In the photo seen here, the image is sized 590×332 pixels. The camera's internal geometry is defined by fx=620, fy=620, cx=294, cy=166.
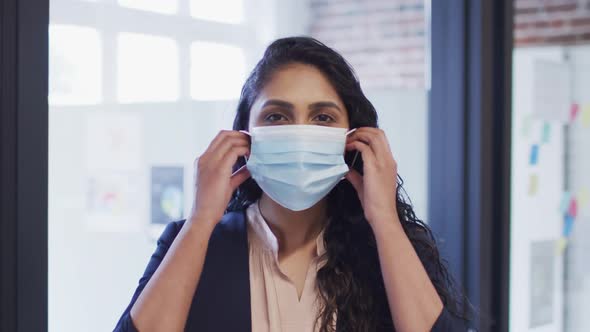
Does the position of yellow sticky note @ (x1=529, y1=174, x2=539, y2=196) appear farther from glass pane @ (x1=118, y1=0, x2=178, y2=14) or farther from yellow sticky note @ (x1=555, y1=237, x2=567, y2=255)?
glass pane @ (x1=118, y1=0, x2=178, y2=14)

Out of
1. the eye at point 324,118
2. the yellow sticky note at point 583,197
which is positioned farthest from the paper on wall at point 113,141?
the yellow sticky note at point 583,197

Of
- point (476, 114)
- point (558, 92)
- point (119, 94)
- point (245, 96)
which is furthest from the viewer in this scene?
point (558, 92)

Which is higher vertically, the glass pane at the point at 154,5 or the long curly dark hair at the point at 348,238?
the glass pane at the point at 154,5

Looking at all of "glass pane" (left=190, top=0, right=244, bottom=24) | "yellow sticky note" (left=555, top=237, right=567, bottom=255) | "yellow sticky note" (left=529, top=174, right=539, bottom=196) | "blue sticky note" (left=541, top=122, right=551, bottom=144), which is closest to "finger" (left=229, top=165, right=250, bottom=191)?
"glass pane" (left=190, top=0, right=244, bottom=24)

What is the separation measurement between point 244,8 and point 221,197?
0.98 meters

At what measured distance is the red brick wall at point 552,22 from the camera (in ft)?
10.1

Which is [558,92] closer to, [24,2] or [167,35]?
[167,35]

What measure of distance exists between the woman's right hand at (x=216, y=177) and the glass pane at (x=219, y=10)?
684mm

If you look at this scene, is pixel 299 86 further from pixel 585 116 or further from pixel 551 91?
pixel 585 116

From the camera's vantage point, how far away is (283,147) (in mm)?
1391

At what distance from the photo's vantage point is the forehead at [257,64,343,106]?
1413 millimetres

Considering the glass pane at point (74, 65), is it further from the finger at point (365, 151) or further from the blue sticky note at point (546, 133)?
the blue sticky note at point (546, 133)

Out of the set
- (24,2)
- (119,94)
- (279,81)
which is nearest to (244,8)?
(119,94)

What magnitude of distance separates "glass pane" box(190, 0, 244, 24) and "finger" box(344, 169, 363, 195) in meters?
0.79
